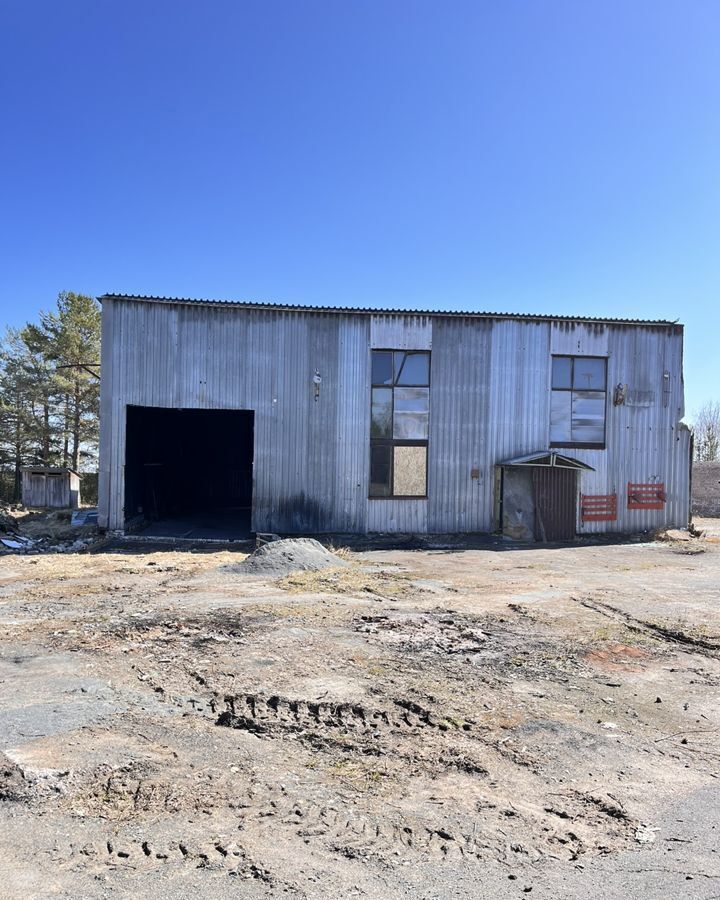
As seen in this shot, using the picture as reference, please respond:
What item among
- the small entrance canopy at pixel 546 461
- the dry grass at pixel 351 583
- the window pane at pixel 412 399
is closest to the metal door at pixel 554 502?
→ the small entrance canopy at pixel 546 461

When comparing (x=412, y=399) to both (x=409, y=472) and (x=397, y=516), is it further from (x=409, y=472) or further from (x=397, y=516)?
(x=397, y=516)

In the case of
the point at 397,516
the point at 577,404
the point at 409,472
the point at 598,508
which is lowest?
the point at 397,516

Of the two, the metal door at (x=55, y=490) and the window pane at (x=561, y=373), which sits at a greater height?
the window pane at (x=561, y=373)

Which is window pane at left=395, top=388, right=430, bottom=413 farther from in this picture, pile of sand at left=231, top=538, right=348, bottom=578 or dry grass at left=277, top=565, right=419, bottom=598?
dry grass at left=277, top=565, right=419, bottom=598

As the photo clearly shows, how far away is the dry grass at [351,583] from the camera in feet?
34.8

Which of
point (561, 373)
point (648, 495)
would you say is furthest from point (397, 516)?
point (648, 495)

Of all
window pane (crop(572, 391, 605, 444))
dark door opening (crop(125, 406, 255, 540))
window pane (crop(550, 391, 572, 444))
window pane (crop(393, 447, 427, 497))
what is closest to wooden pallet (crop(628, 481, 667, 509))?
window pane (crop(572, 391, 605, 444))

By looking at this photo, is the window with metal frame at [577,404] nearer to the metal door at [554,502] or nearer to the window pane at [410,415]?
the metal door at [554,502]

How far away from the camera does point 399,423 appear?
60.3 ft

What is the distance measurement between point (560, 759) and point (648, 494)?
16977mm

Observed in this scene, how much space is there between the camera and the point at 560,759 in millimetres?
4324

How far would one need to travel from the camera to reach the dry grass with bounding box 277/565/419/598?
10602mm

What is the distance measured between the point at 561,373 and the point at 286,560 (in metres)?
11.6

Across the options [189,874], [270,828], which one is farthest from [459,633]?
[189,874]
